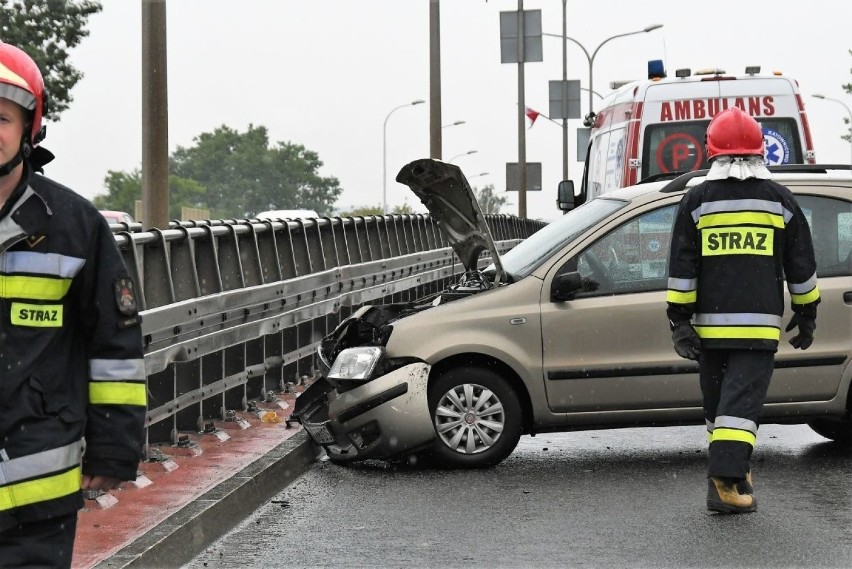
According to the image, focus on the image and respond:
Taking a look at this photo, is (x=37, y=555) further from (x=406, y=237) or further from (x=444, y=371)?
(x=406, y=237)

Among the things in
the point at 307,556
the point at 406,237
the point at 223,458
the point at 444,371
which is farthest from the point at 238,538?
the point at 406,237

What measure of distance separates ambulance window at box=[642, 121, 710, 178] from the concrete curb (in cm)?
661

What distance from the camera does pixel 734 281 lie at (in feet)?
23.1

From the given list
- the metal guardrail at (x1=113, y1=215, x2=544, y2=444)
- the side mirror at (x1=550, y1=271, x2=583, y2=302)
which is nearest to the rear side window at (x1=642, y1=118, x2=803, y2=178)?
the metal guardrail at (x1=113, y1=215, x2=544, y2=444)

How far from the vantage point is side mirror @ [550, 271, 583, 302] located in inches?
332

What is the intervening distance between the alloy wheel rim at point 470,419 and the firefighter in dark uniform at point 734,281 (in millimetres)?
1603

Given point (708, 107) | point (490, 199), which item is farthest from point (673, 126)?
point (490, 199)

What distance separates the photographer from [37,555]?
11.2 ft

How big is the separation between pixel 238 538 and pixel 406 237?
1601 cm

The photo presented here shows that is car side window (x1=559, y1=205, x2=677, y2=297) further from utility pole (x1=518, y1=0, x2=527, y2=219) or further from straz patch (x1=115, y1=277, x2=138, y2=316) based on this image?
utility pole (x1=518, y1=0, x2=527, y2=219)

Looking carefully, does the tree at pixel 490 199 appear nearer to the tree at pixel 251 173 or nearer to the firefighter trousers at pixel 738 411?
the tree at pixel 251 173

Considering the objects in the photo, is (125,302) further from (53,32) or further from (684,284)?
(53,32)

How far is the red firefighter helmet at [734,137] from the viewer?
7047 mm

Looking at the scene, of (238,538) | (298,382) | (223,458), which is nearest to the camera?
(238,538)
